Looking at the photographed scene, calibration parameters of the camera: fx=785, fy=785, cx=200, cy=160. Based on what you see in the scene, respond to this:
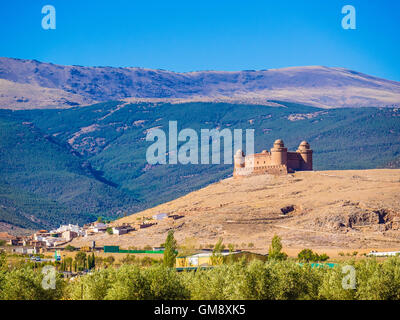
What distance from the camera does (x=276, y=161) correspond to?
126m

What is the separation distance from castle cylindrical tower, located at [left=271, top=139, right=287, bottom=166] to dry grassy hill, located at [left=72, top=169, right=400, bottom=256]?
113 inches

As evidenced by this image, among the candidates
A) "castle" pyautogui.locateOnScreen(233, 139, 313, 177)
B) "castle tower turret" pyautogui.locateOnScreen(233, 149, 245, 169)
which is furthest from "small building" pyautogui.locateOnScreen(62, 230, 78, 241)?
"castle tower turret" pyautogui.locateOnScreen(233, 149, 245, 169)

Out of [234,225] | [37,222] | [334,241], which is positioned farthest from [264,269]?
[37,222]

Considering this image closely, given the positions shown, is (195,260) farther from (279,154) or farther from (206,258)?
(279,154)

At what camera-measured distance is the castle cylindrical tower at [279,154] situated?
409 feet

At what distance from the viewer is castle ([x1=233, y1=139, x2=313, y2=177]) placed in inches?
4936

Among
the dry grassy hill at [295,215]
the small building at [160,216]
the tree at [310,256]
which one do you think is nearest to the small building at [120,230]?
the dry grassy hill at [295,215]

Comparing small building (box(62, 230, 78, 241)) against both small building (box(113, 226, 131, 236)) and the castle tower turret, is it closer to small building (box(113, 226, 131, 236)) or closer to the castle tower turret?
small building (box(113, 226, 131, 236))

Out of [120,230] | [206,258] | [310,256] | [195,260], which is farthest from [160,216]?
[206,258]

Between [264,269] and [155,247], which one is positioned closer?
[264,269]
